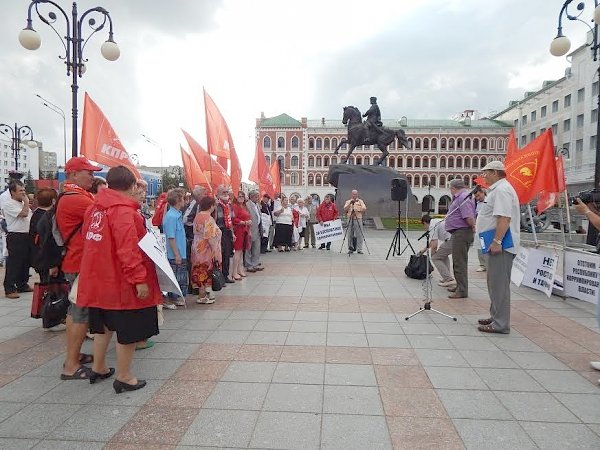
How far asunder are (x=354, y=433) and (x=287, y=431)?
453 mm

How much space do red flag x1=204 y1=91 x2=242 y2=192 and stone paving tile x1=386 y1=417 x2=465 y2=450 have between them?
269 inches

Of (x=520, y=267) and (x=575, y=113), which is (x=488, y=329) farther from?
(x=575, y=113)

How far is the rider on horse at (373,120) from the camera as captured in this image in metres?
24.6

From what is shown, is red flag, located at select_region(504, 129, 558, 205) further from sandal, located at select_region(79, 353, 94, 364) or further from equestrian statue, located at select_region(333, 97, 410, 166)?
equestrian statue, located at select_region(333, 97, 410, 166)

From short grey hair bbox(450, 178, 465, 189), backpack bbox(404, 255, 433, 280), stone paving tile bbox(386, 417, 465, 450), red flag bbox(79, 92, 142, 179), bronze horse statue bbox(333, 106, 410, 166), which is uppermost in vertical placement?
bronze horse statue bbox(333, 106, 410, 166)

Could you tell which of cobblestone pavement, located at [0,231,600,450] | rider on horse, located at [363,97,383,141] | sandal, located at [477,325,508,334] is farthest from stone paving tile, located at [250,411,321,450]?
A: rider on horse, located at [363,97,383,141]

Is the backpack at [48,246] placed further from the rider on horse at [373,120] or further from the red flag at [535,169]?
the rider on horse at [373,120]

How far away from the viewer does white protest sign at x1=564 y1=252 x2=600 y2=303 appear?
6504mm

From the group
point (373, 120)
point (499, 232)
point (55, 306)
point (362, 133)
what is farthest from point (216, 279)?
point (373, 120)

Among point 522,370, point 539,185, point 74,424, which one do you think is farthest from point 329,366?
point 539,185

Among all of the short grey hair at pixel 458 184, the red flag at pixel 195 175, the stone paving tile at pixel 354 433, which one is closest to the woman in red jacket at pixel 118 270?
the stone paving tile at pixel 354 433

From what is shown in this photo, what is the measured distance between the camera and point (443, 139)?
77062 millimetres

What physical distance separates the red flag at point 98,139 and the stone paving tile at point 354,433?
192 inches

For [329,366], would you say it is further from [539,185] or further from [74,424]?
[539,185]
